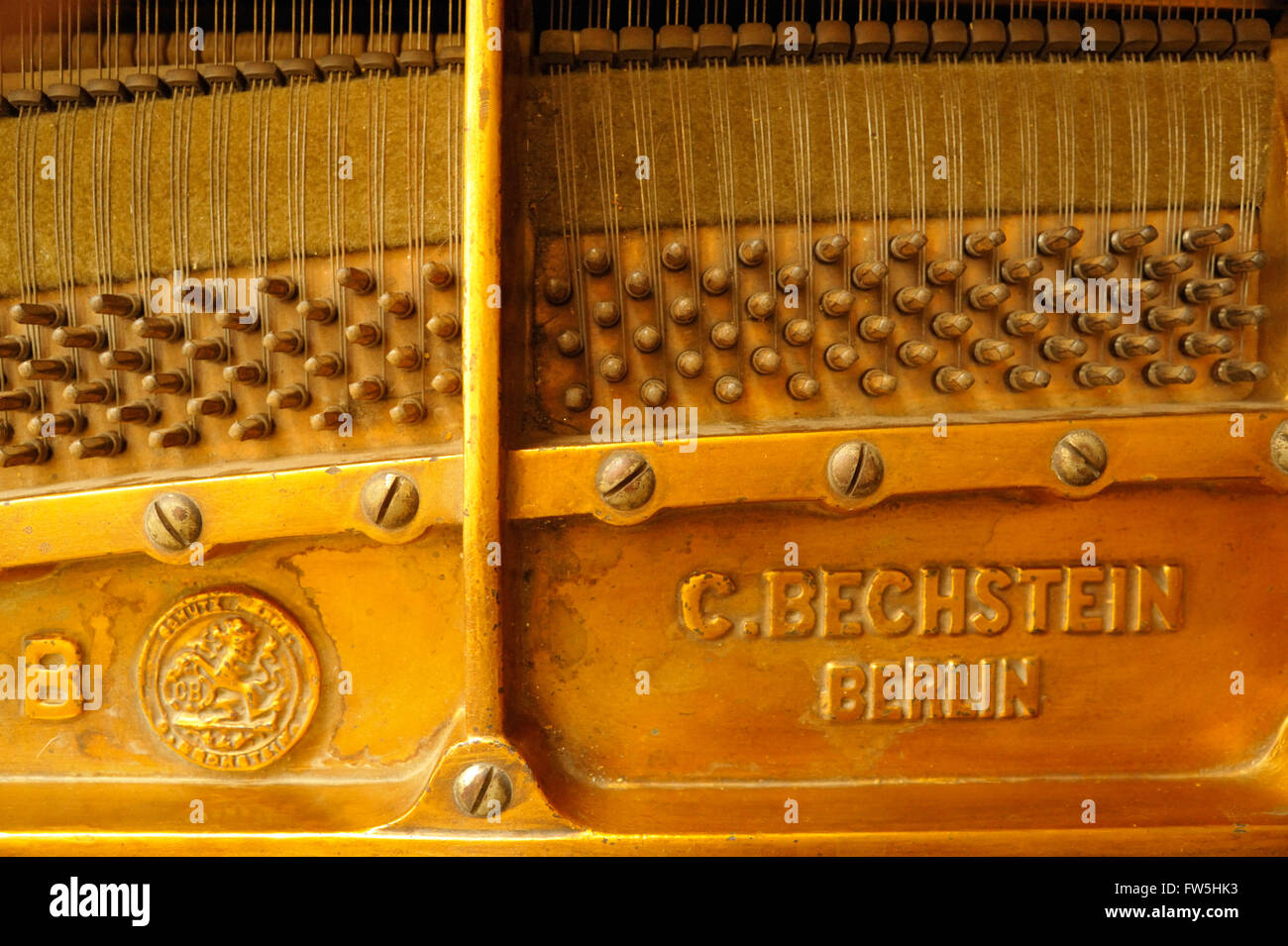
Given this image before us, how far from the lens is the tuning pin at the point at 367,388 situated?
1.65 meters

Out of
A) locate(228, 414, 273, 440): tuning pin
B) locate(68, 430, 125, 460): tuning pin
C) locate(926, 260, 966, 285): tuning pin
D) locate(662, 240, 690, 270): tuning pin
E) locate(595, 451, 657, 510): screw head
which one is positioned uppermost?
locate(662, 240, 690, 270): tuning pin

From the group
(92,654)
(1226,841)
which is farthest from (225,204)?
(1226,841)

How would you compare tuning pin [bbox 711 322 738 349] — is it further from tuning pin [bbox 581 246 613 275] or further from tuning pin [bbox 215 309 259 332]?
tuning pin [bbox 215 309 259 332]

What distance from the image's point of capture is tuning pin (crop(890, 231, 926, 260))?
1.65 meters

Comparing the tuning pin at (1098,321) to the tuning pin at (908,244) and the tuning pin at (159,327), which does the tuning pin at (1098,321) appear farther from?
the tuning pin at (159,327)

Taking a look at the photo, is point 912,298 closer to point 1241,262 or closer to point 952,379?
point 952,379

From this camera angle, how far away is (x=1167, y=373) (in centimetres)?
168

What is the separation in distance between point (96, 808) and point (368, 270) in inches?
45.2

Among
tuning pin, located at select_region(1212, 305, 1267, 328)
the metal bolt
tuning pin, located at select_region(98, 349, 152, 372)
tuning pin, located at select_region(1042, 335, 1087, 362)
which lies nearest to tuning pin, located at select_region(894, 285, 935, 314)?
tuning pin, located at select_region(1042, 335, 1087, 362)

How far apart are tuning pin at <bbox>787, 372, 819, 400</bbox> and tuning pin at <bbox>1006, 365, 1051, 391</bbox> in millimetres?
370

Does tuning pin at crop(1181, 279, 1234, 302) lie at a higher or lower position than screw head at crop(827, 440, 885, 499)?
higher

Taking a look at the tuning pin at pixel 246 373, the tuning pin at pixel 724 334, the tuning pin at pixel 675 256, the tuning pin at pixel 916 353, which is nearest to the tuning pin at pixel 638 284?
the tuning pin at pixel 675 256

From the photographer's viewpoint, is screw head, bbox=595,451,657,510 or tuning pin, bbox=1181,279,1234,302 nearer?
screw head, bbox=595,451,657,510

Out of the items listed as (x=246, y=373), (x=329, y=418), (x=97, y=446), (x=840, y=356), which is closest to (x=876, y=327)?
(x=840, y=356)
